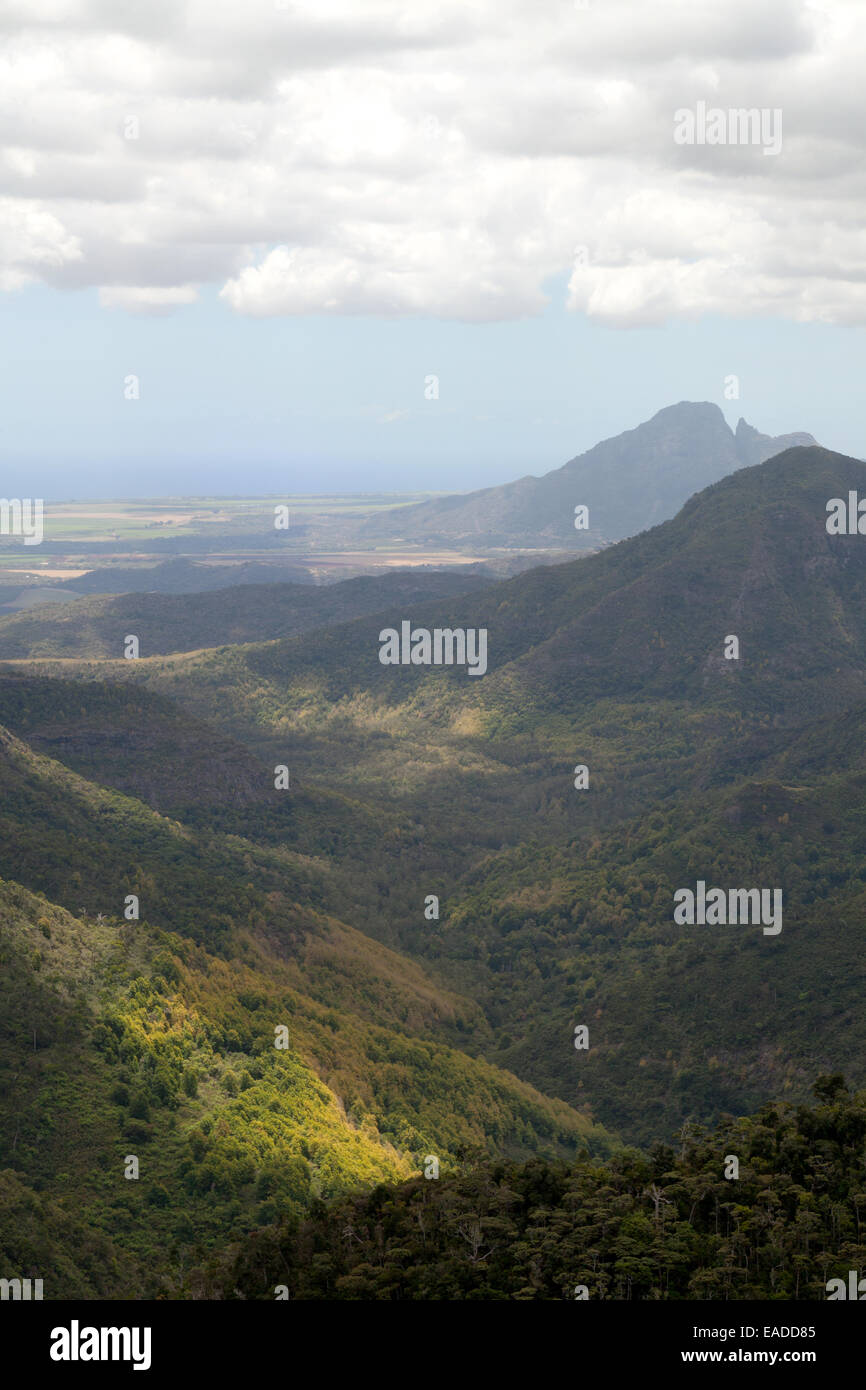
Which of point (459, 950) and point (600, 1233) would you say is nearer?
point (600, 1233)

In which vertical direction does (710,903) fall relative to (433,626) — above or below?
below

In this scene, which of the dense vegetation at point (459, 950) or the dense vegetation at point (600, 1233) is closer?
the dense vegetation at point (600, 1233)

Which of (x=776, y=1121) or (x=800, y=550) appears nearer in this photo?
(x=776, y=1121)

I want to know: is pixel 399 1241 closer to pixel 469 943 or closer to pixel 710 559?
pixel 469 943

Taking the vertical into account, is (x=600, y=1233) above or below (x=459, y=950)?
below

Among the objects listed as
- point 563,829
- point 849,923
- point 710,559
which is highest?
point 710,559

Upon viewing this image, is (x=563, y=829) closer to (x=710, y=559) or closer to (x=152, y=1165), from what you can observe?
(x=710, y=559)

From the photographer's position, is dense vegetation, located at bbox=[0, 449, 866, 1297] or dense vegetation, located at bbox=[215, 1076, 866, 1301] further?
dense vegetation, located at bbox=[0, 449, 866, 1297]

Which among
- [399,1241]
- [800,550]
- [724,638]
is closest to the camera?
[399,1241]
